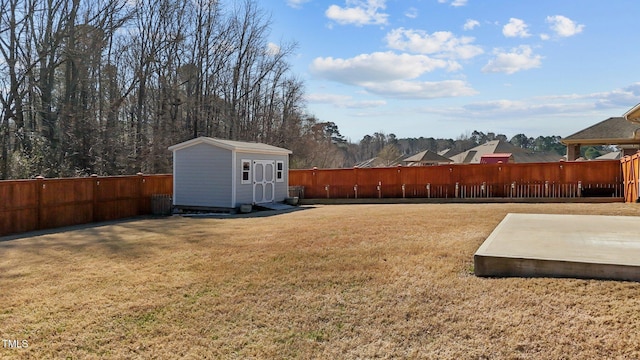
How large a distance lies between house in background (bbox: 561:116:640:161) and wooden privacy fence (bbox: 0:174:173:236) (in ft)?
61.7

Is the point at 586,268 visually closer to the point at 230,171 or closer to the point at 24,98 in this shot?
the point at 230,171

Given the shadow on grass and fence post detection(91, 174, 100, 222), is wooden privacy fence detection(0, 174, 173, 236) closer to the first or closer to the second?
fence post detection(91, 174, 100, 222)

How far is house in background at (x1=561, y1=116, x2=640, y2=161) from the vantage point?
734 inches

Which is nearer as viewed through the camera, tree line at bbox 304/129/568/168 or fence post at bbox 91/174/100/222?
fence post at bbox 91/174/100/222

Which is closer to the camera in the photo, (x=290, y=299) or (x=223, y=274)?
(x=290, y=299)

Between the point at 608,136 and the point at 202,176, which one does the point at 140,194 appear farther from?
the point at 608,136

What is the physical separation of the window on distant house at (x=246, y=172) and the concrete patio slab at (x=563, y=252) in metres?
9.96

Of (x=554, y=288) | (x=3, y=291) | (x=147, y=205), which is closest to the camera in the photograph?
(x=554, y=288)

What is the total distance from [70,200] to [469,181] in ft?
44.7

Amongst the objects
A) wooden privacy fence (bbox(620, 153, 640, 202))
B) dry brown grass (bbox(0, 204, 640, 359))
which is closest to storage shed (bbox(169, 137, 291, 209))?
dry brown grass (bbox(0, 204, 640, 359))

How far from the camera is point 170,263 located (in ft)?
20.5

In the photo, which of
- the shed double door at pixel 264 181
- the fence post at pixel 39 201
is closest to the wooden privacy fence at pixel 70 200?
the fence post at pixel 39 201

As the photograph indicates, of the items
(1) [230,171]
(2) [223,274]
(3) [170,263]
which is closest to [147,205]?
(1) [230,171]

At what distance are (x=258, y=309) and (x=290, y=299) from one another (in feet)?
1.22
